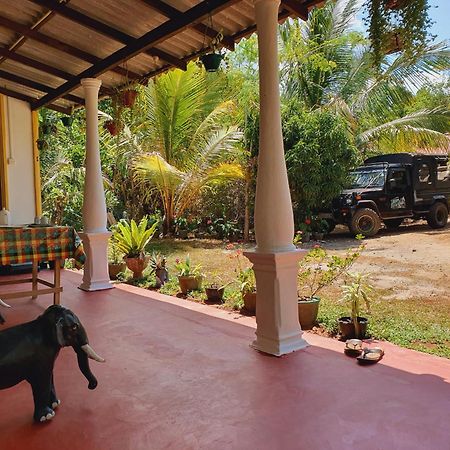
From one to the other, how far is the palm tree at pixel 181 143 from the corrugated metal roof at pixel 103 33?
172 inches

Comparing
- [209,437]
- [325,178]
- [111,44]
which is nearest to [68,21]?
[111,44]

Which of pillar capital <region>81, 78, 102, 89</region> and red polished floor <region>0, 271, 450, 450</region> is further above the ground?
pillar capital <region>81, 78, 102, 89</region>

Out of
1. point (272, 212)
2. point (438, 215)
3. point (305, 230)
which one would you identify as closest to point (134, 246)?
point (272, 212)

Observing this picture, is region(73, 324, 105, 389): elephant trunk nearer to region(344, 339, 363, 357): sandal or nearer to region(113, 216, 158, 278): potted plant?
region(344, 339, 363, 357): sandal

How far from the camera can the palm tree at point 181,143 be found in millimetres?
10602

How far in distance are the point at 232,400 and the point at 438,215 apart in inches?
416

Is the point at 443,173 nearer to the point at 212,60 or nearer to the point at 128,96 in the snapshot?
the point at 128,96

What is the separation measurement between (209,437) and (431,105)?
15.1m

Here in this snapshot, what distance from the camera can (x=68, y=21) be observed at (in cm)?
471

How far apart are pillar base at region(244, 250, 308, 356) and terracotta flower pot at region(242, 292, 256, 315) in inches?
42.5

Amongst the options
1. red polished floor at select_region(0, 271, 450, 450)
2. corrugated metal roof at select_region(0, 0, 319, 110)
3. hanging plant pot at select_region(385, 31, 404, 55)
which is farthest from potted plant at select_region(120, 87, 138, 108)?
hanging plant pot at select_region(385, 31, 404, 55)

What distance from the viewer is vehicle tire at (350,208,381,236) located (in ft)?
34.1

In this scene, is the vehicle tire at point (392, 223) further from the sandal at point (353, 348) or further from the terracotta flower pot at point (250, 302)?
the sandal at point (353, 348)

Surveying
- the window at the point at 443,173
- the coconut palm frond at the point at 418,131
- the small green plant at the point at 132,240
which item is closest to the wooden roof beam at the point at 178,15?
the small green plant at the point at 132,240
